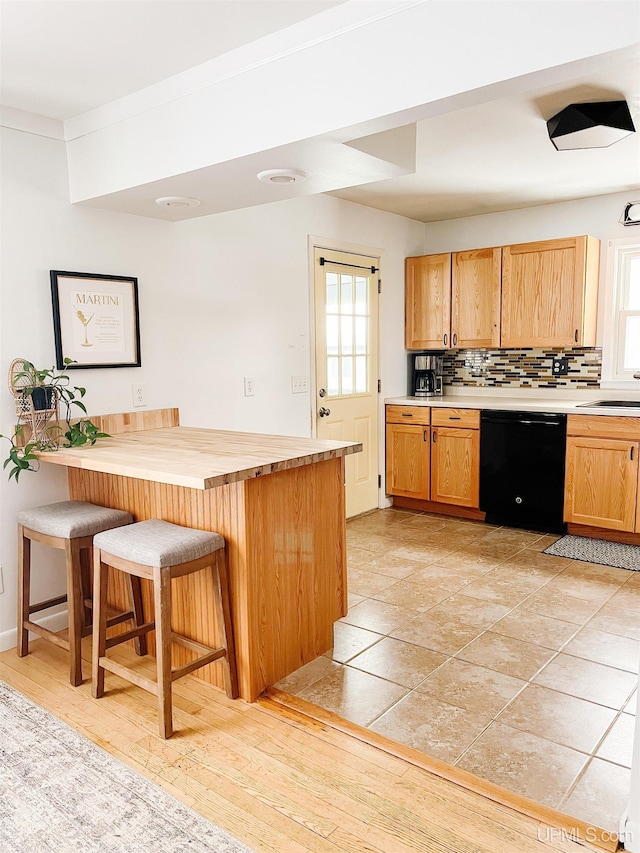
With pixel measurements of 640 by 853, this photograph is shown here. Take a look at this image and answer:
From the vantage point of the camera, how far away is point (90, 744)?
7.07 ft

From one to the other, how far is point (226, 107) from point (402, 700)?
2299 mm

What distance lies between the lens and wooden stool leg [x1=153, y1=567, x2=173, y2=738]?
7.11ft

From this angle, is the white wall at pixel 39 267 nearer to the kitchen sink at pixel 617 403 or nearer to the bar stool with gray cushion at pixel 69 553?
the bar stool with gray cushion at pixel 69 553

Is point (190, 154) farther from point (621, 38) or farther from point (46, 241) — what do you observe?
point (621, 38)

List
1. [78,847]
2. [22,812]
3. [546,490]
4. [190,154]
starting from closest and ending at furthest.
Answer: [78,847]
[22,812]
[190,154]
[546,490]

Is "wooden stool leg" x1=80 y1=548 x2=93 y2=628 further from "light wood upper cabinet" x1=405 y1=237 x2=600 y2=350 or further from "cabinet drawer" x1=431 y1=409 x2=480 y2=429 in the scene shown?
"light wood upper cabinet" x1=405 y1=237 x2=600 y2=350

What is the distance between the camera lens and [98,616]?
239cm

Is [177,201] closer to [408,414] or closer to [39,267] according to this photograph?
[39,267]

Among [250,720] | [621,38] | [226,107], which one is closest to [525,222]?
[226,107]

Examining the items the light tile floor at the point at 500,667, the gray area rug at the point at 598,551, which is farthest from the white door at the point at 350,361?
the gray area rug at the point at 598,551

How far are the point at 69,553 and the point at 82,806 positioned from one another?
3.13 feet

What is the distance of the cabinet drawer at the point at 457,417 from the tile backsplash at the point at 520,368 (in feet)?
2.29

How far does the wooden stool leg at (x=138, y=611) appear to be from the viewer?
9.02 feet

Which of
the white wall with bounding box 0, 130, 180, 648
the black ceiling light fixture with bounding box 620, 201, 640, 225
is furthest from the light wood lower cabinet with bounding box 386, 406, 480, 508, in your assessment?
the white wall with bounding box 0, 130, 180, 648
